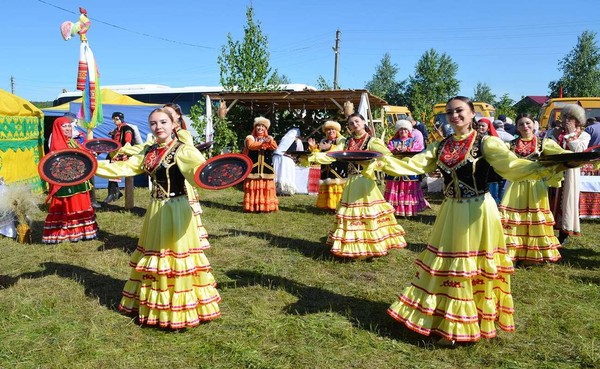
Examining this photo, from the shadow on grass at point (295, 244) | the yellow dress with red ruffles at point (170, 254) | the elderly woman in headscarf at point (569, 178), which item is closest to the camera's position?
the yellow dress with red ruffles at point (170, 254)

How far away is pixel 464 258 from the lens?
3943mm

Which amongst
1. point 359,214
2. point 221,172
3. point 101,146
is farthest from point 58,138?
point 221,172

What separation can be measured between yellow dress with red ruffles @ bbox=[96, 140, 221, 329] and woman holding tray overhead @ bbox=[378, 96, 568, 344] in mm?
1874

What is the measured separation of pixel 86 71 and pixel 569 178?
29.1 feet

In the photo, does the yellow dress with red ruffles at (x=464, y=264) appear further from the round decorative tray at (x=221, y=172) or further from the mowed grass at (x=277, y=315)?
the round decorative tray at (x=221, y=172)

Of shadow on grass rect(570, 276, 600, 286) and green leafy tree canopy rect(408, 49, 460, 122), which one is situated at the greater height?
green leafy tree canopy rect(408, 49, 460, 122)

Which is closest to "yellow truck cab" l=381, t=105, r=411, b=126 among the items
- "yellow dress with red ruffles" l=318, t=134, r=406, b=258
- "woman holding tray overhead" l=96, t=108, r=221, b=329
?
"yellow dress with red ruffles" l=318, t=134, r=406, b=258

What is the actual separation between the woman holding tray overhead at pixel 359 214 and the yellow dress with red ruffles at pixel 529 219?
1775mm

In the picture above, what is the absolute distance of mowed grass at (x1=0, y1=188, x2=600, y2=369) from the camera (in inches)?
154

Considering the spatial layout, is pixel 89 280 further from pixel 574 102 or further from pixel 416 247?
pixel 574 102

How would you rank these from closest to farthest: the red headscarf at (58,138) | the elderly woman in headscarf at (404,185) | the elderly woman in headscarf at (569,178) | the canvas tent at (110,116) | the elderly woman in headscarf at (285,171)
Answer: the elderly woman in headscarf at (569,178)
the red headscarf at (58,138)
the elderly woman in headscarf at (404,185)
the elderly woman in headscarf at (285,171)
the canvas tent at (110,116)

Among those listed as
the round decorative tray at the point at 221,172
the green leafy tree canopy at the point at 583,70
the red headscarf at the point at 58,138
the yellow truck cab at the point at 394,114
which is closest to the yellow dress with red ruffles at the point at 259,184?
the red headscarf at the point at 58,138

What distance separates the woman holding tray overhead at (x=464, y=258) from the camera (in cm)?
392

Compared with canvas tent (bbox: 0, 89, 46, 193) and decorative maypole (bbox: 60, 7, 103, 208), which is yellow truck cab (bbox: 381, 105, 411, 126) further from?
decorative maypole (bbox: 60, 7, 103, 208)
